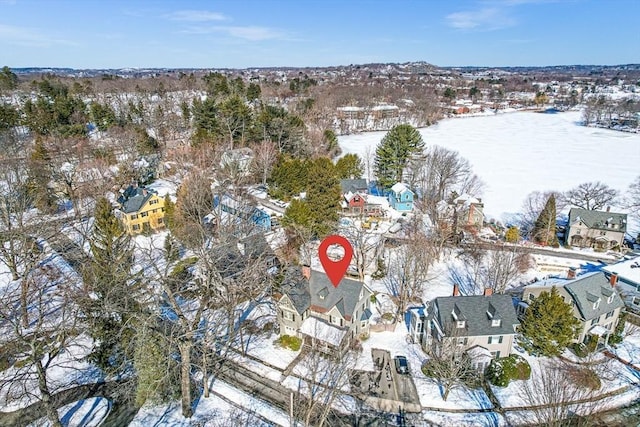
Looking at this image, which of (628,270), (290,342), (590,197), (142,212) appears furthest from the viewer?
(590,197)

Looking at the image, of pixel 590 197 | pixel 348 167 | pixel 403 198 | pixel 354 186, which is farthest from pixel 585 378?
pixel 348 167

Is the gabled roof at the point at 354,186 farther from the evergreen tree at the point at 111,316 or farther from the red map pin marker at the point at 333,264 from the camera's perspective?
the evergreen tree at the point at 111,316

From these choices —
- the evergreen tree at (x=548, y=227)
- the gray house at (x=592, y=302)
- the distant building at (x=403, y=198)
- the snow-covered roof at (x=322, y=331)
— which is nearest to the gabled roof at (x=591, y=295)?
the gray house at (x=592, y=302)

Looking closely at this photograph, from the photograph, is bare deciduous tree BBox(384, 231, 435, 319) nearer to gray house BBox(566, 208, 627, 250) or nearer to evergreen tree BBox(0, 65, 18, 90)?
A: gray house BBox(566, 208, 627, 250)

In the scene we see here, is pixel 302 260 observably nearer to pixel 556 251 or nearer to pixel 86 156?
pixel 556 251

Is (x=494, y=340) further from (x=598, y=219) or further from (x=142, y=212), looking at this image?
(x=142, y=212)

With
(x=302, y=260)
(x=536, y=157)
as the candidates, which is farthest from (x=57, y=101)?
(x=536, y=157)
